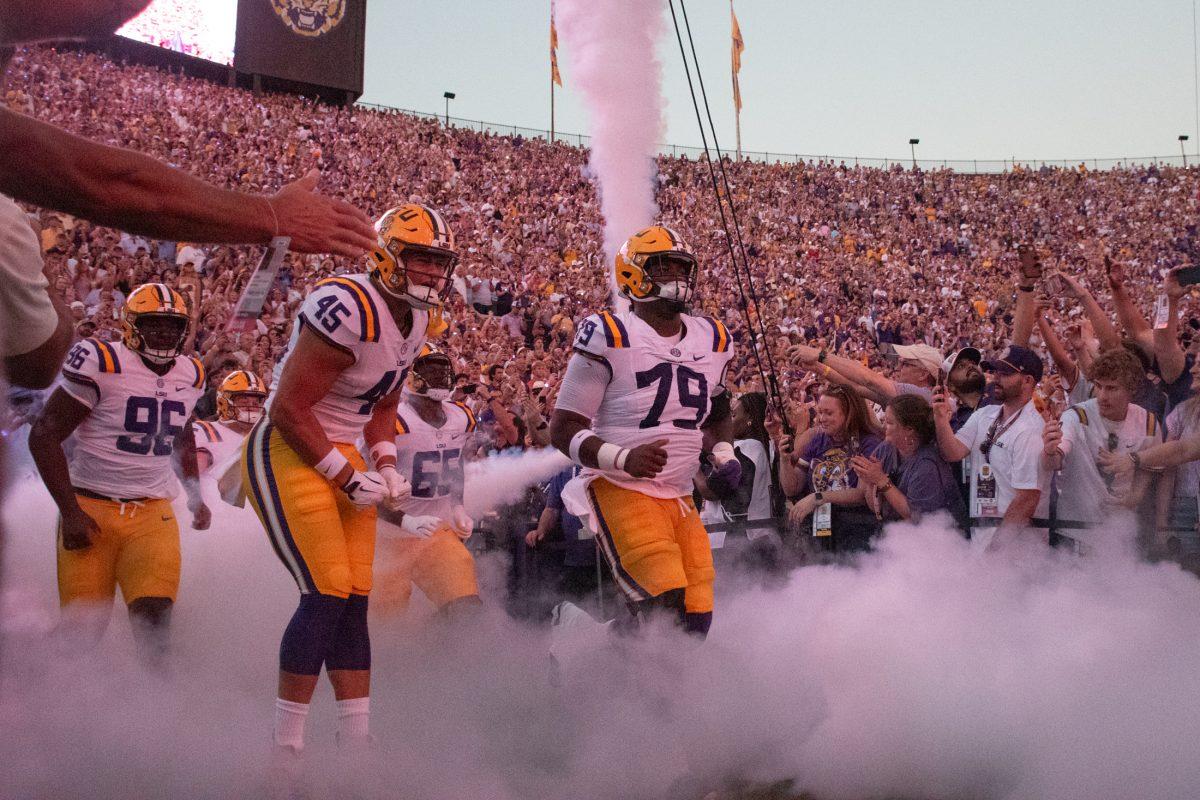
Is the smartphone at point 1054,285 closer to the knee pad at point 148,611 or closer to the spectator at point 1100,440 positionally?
the spectator at point 1100,440

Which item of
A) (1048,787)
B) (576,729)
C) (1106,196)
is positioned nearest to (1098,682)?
(1048,787)

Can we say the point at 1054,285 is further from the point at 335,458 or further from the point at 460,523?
the point at 335,458

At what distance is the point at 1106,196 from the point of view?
34.2m

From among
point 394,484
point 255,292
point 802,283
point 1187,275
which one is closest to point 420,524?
point 394,484

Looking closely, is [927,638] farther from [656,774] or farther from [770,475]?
[770,475]

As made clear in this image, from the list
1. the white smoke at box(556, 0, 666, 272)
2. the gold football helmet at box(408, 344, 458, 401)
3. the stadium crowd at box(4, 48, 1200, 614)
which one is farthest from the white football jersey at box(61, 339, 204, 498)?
the white smoke at box(556, 0, 666, 272)

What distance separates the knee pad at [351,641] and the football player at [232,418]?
337cm

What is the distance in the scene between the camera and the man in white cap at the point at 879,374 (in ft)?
20.2

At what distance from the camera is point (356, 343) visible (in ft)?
13.5

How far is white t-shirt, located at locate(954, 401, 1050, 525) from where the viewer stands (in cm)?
585

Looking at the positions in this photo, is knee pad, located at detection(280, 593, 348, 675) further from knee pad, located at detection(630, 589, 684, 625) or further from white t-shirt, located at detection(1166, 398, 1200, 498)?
white t-shirt, located at detection(1166, 398, 1200, 498)

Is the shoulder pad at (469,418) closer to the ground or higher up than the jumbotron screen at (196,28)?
closer to the ground

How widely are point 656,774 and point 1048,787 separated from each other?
1.39m

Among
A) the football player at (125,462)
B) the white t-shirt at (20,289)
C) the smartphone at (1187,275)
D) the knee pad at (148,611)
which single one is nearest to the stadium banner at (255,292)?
the white t-shirt at (20,289)
